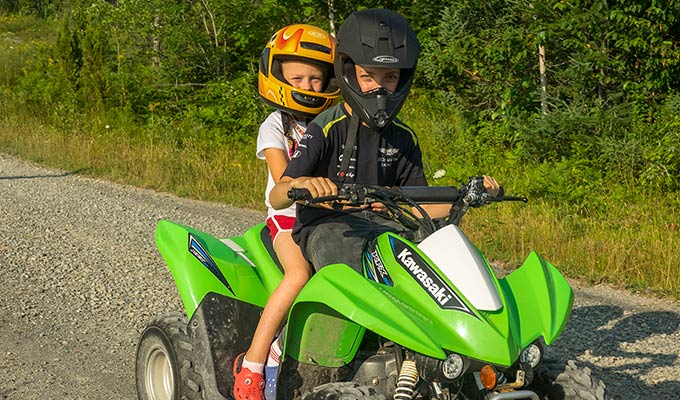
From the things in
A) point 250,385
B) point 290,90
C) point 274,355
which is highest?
point 290,90

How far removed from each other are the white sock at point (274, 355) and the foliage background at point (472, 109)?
4273mm

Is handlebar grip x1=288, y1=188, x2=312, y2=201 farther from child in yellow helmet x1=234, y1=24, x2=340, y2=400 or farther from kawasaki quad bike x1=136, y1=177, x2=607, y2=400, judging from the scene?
child in yellow helmet x1=234, y1=24, x2=340, y2=400

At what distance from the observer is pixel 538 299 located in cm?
349

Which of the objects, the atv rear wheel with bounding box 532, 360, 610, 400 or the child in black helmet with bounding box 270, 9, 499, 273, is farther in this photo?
the child in black helmet with bounding box 270, 9, 499, 273

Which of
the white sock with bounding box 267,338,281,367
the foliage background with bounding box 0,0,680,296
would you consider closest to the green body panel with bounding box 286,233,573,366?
the white sock with bounding box 267,338,281,367

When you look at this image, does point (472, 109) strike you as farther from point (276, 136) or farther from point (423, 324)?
point (423, 324)

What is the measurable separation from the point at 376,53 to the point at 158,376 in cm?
205

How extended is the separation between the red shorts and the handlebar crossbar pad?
3.39ft

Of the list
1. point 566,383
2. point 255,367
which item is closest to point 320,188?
point 255,367

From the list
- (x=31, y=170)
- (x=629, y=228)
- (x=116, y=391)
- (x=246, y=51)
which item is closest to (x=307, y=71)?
(x=116, y=391)

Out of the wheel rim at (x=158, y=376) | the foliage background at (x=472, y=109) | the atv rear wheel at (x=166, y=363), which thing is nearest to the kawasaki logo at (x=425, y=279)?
the atv rear wheel at (x=166, y=363)

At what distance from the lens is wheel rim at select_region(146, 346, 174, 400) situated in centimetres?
468

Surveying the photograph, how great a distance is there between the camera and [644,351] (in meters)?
6.05

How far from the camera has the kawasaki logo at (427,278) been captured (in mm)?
3266
